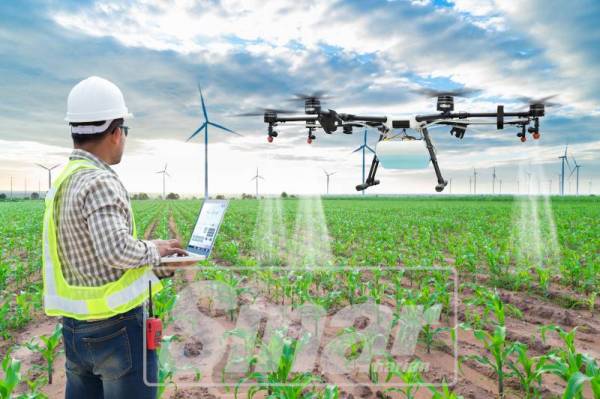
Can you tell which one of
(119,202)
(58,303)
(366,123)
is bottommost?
(58,303)

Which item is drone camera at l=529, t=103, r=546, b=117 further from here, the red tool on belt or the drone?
the red tool on belt

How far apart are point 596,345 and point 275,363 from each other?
4.52m

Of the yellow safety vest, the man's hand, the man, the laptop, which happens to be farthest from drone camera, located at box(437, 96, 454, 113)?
the yellow safety vest

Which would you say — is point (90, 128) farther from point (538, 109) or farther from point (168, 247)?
point (538, 109)

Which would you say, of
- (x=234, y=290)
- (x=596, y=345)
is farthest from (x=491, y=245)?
(x=234, y=290)

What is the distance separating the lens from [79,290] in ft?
8.51

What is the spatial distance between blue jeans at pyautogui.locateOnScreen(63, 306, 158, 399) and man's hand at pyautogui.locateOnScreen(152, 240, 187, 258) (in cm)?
34

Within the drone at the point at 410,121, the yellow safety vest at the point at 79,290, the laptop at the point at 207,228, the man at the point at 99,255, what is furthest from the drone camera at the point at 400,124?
the yellow safety vest at the point at 79,290

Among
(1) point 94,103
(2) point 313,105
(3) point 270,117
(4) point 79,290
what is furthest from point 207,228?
(3) point 270,117

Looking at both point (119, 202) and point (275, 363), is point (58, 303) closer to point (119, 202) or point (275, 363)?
point (119, 202)

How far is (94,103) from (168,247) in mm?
881

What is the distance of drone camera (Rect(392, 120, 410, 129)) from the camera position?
969cm

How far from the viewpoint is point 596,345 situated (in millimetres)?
6578

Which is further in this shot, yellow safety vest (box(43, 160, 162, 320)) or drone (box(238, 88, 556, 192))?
drone (box(238, 88, 556, 192))
